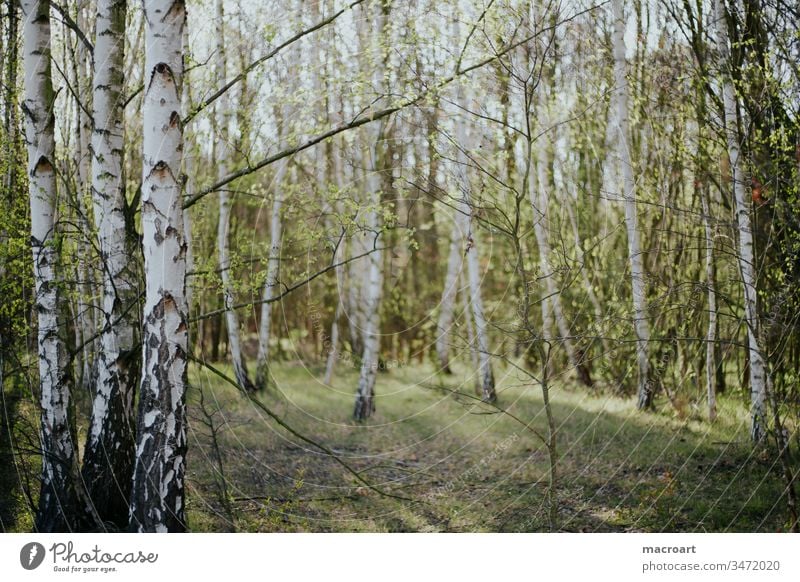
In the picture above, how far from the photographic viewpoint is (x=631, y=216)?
500 cm

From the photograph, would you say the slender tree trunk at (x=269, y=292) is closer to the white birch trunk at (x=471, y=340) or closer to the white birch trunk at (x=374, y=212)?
the white birch trunk at (x=374, y=212)

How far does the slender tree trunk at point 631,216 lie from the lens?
4.89 m

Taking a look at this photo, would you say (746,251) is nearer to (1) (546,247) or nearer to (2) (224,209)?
(1) (546,247)

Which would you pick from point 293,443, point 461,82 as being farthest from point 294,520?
point 461,82

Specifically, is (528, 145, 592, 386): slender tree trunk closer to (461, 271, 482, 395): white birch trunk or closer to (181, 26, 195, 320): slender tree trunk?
(461, 271, 482, 395): white birch trunk

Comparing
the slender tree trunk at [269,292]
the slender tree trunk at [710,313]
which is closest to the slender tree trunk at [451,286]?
the slender tree trunk at [269,292]

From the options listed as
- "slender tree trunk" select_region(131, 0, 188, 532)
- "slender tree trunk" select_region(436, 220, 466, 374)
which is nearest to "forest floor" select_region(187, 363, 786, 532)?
"slender tree trunk" select_region(131, 0, 188, 532)

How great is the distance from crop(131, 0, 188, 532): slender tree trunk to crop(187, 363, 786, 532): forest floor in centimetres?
102

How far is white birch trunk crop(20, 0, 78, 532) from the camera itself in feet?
14.9
